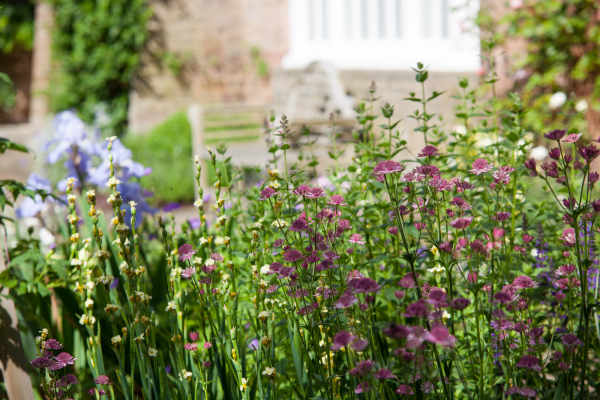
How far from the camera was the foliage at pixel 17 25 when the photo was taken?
1049cm

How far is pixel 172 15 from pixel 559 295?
8.94 m

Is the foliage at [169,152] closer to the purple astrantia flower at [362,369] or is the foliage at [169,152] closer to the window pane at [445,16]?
the window pane at [445,16]

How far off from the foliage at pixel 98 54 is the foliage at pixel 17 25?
1.65 meters

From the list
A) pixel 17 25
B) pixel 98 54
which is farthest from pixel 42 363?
pixel 17 25

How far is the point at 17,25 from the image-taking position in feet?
35.3

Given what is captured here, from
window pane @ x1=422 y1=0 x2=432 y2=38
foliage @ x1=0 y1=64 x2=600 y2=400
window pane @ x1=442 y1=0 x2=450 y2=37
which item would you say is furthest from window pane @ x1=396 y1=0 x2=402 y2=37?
foliage @ x1=0 y1=64 x2=600 y2=400

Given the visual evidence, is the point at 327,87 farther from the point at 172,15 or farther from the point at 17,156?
the point at 17,156

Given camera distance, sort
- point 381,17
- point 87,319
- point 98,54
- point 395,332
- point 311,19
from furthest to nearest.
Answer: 1. point 98,54
2. point 311,19
3. point 381,17
4. point 87,319
5. point 395,332

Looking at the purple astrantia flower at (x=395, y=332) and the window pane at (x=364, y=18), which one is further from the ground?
the window pane at (x=364, y=18)

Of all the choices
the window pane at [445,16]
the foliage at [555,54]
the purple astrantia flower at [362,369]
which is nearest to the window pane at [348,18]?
the window pane at [445,16]

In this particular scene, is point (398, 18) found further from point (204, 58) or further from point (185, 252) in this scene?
point (185, 252)

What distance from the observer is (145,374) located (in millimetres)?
1088

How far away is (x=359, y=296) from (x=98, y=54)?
30.5 ft

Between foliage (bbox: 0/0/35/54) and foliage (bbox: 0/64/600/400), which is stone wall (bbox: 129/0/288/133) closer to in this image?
foliage (bbox: 0/0/35/54)
